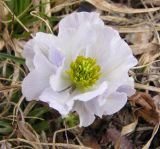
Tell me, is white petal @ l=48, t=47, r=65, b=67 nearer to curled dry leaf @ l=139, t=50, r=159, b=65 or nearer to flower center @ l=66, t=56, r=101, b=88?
flower center @ l=66, t=56, r=101, b=88

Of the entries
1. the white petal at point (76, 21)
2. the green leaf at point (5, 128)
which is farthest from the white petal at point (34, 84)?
the green leaf at point (5, 128)

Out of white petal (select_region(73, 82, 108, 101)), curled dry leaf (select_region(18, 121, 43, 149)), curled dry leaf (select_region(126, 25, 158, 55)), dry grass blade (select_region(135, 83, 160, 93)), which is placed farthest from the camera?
curled dry leaf (select_region(126, 25, 158, 55))

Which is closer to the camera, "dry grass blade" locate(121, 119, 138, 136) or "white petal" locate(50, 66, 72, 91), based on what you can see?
"white petal" locate(50, 66, 72, 91)

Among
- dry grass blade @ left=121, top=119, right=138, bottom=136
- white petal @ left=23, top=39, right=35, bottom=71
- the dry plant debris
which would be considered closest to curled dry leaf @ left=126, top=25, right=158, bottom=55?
the dry plant debris

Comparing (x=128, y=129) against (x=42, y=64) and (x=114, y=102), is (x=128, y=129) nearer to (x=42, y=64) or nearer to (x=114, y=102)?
(x=114, y=102)

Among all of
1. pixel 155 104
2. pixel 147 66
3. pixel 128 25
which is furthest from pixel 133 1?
pixel 155 104

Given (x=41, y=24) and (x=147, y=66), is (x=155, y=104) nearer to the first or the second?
(x=147, y=66)

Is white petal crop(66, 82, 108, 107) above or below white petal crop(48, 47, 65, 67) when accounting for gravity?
below
